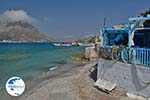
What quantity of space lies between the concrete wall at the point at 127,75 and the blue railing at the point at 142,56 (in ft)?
1.59

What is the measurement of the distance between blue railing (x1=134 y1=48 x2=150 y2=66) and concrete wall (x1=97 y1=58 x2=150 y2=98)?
1.59ft

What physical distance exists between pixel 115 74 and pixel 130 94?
183cm

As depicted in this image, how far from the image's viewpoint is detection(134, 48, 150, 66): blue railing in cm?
1236

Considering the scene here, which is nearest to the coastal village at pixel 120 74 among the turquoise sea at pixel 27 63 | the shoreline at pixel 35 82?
the shoreline at pixel 35 82

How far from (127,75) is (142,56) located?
4.71 ft

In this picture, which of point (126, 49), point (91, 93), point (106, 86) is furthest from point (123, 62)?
point (91, 93)

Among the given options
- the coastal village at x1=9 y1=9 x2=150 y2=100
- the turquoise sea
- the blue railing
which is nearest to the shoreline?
the turquoise sea

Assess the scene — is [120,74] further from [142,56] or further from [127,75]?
[142,56]

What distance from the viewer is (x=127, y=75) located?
43.1 ft

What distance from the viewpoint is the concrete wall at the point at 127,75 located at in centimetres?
1185

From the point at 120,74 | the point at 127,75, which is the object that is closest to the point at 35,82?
the point at 120,74

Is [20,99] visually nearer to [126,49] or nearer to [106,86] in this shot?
[106,86]

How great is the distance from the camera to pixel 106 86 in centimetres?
1434

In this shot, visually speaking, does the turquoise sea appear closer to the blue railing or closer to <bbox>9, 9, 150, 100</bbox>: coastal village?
<bbox>9, 9, 150, 100</bbox>: coastal village
